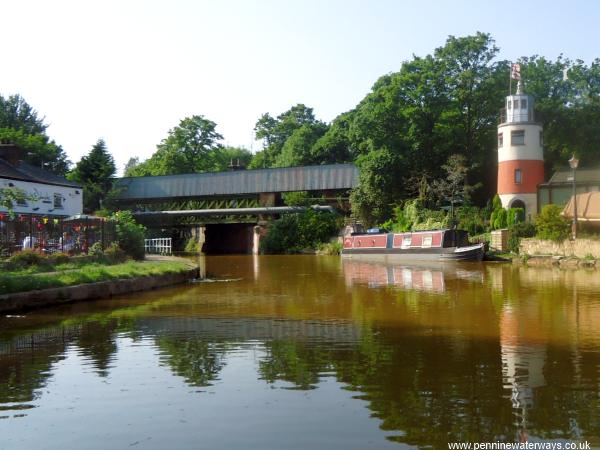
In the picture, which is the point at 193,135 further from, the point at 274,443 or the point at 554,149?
the point at 274,443

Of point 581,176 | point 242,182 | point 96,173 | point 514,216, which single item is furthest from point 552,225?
point 96,173

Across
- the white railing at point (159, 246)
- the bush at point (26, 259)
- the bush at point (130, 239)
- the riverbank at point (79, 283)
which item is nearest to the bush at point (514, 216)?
the bush at point (130, 239)

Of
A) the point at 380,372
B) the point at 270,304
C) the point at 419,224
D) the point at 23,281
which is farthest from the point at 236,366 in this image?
the point at 419,224

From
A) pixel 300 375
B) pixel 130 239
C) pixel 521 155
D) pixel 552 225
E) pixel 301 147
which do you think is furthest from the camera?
pixel 301 147

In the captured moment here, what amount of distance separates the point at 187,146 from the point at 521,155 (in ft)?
136

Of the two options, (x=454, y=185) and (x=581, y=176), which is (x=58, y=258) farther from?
(x=581, y=176)

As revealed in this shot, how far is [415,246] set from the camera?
128 feet

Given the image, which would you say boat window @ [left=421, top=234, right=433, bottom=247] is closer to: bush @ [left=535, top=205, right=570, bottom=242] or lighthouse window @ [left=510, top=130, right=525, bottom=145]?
bush @ [left=535, top=205, right=570, bottom=242]

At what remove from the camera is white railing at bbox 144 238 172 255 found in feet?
166

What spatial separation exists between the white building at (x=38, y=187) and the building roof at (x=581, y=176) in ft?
104

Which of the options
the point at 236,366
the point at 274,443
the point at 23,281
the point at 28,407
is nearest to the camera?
the point at 274,443

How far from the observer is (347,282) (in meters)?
23.4

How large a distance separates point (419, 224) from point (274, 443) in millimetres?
40509

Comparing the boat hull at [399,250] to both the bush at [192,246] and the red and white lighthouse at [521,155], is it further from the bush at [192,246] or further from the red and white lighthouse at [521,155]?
the bush at [192,246]
